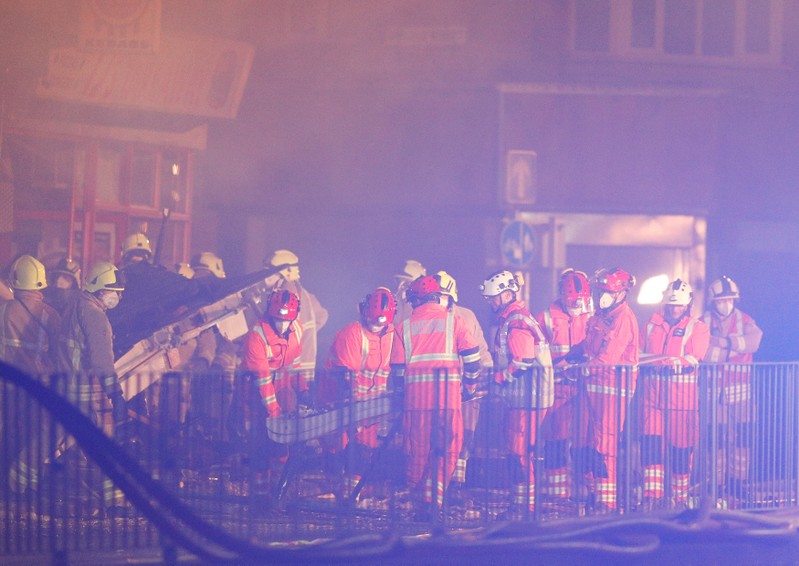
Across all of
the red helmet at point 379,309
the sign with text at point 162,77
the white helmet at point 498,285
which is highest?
the sign with text at point 162,77

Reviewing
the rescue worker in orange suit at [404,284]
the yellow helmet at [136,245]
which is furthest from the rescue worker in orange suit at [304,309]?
the yellow helmet at [136,245]

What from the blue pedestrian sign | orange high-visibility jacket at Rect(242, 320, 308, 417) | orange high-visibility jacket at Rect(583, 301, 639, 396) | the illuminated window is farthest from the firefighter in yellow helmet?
the illuminated window

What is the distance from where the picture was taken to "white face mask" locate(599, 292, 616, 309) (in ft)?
27.8

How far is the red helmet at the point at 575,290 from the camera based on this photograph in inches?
338

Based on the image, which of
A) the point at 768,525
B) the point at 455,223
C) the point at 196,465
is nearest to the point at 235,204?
the point at 455,223

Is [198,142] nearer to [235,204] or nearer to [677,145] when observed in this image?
[235,204]

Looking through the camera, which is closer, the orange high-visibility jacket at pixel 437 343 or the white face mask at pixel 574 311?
the orange high-visibility jacket at pixel 437 343

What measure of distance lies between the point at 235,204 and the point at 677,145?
251 inches

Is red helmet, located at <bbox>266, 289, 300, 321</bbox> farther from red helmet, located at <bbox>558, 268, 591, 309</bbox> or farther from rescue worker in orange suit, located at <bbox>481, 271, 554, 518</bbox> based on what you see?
red helmet, located at <bbox>558, 268, 591, 309</bbox>

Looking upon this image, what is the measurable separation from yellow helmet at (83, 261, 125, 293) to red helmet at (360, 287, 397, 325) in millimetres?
1973

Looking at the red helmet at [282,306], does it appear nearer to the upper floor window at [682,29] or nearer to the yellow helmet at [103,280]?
the yellow helmet at [103,280]

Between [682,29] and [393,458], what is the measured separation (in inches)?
435

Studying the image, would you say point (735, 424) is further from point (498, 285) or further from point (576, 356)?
point (498, 285)

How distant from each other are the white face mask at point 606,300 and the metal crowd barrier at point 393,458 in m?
1.20
